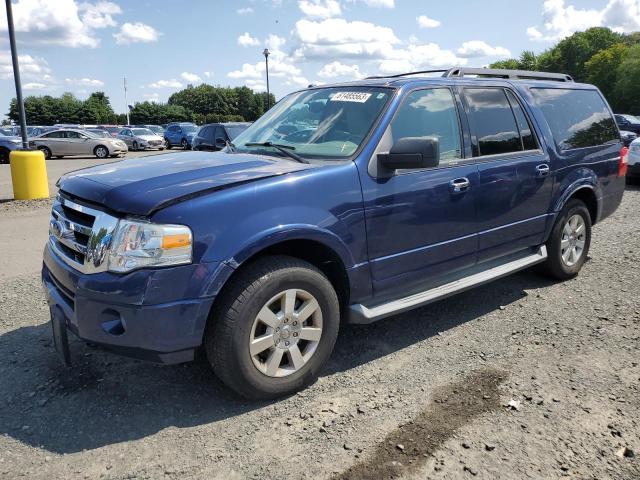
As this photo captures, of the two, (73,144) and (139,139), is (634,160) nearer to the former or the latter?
(73,144)

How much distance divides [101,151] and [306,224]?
25.0 m

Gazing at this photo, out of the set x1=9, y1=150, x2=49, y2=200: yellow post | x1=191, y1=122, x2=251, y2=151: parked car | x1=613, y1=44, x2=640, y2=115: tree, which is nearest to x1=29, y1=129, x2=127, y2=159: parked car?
x1=191, y1=122, x2=251, y2=151: parked car

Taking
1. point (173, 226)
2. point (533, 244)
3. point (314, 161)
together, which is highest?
point (314, 161)

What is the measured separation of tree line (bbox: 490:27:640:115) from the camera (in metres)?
56.0

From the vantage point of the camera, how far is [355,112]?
12.7 feet

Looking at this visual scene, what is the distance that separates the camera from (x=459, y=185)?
4000mm

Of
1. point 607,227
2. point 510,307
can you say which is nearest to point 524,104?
point 510,307

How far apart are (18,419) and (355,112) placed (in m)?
2.87

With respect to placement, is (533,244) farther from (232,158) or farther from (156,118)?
(156,118)

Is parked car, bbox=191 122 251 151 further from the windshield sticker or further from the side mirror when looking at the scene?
the side mirror

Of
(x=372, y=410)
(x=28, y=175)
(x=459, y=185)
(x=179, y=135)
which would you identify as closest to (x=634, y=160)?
(x=459, y=185)

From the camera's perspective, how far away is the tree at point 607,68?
6266 centimetres

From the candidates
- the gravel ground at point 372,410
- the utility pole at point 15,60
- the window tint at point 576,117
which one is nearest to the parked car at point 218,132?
the utility pole at point 15,60

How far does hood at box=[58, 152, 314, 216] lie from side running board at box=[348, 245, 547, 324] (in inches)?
40.3
